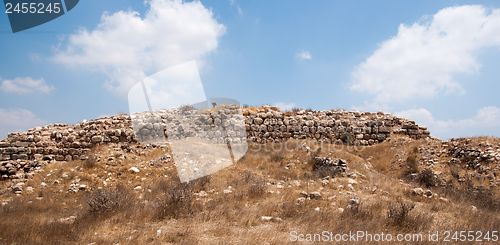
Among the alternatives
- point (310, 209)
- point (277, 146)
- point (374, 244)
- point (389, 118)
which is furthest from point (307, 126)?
point (374, 244)

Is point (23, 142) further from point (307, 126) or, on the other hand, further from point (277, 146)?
point (307, 126)

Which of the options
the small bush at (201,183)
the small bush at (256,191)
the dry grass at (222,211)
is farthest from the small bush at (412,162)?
the small bush at (201,183)

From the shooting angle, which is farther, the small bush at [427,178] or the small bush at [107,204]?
the small bush at [427,178]

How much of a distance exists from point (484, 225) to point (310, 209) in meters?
3.33

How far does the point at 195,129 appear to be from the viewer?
51.3ft

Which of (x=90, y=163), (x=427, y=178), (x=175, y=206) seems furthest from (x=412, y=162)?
(x=90, y=163)

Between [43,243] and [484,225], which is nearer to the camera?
[43,243]

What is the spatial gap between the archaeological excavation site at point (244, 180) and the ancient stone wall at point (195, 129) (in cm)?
5

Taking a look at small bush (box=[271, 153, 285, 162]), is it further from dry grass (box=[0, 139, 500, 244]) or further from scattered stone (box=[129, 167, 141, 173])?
scattered stone (box=[129, 167, 141, 173])

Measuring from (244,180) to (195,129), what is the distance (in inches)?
232

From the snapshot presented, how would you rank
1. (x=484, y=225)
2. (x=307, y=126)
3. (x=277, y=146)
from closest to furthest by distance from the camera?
(x=484, y=225) → (x=277, y=146) → (x=307, y=126)

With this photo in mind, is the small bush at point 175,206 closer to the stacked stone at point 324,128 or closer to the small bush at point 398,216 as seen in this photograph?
the small bush at point 398,216

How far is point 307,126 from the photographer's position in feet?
56.3

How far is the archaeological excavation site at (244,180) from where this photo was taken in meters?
6.27
